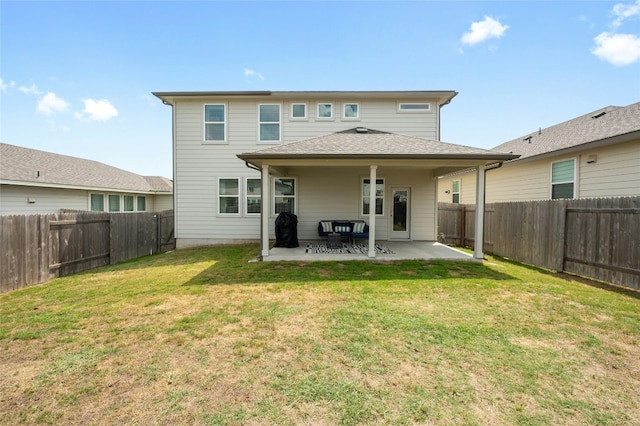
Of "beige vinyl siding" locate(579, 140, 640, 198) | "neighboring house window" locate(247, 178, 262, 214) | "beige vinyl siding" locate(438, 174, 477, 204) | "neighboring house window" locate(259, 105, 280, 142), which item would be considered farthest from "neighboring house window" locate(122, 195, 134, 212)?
"beige vinyl siding" locate(579, 140, 640, 198)

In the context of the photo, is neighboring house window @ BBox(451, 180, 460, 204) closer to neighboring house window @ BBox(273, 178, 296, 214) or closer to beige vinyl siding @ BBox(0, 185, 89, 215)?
neighboring house window @ BBox(273, 178, 296, 214)

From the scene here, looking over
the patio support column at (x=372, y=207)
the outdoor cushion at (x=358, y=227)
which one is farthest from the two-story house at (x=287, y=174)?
the patio support column at (x=372, y=207)

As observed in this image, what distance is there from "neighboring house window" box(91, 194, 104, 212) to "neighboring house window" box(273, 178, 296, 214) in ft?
36.2

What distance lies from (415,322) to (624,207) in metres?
5.31

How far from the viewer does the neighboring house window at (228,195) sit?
10.9 m

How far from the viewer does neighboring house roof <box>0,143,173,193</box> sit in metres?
11.3

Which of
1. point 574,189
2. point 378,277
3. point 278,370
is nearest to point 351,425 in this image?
point 278,370

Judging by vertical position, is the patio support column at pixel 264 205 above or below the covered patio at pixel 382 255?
above

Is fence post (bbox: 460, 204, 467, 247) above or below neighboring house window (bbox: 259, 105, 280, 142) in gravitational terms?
below

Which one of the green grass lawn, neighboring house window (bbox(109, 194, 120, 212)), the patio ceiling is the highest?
the patio ceiling

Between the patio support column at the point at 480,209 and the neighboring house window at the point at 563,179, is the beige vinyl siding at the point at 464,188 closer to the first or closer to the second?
the neighboring house window at the point at 563,179

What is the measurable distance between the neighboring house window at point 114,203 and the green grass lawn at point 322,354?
12090mm

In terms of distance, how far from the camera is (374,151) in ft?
23.9

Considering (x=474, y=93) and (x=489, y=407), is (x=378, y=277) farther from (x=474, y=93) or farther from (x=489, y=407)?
(x=474, y=93)
